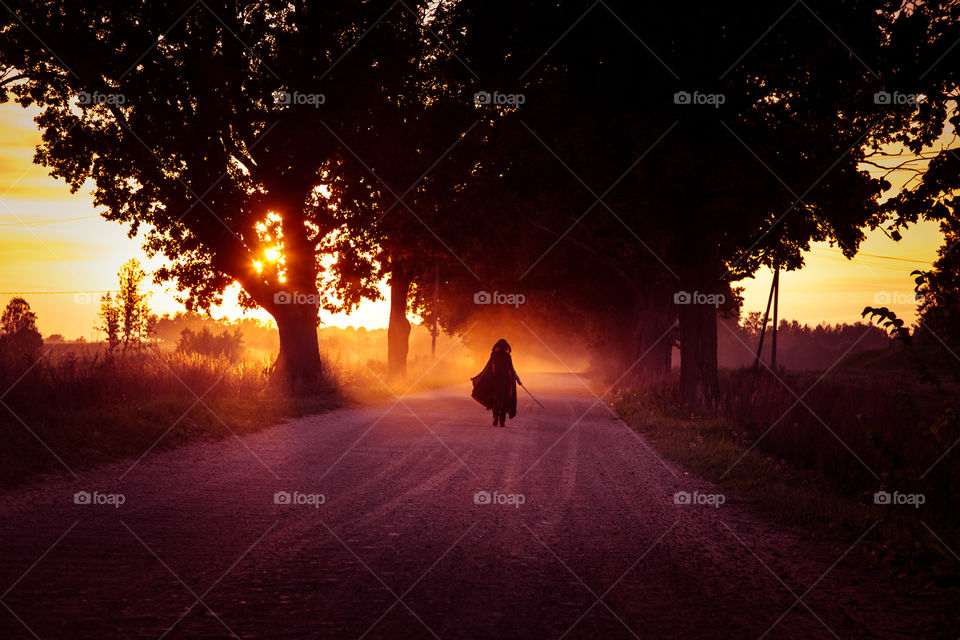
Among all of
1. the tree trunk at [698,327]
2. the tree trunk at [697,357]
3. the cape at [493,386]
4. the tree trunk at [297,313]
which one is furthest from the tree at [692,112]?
the tree trunk at [297,313]

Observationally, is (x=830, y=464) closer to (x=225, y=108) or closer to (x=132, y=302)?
(x=225, y=108)

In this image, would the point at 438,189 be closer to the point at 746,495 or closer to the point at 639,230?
the point at 639,230

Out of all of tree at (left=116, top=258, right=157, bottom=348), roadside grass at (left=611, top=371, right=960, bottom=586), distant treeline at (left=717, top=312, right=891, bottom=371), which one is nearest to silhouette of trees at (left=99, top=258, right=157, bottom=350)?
tree at (left=116, top=258, right=157, bottom=348)

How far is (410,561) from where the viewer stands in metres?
5.14

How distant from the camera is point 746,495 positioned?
28.0ft

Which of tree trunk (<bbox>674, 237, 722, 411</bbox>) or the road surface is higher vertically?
tree trunk (<bbox>674, 237, 722, 411</bbox>)

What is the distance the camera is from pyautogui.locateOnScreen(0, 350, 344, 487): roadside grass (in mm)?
8922

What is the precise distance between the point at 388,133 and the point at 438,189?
2.14 m

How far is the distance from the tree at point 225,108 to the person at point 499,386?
21.3 ft

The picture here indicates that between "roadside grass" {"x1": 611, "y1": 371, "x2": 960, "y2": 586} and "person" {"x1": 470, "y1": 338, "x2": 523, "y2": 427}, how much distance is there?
3380 mm

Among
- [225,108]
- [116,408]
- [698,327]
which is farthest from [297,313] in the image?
[698,327]

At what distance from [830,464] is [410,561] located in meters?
9.15

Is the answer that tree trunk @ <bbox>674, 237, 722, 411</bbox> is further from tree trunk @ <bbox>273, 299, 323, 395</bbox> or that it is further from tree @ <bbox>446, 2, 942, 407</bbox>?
tree trunk @ <bbox>273, 299, 323, 395</bbox>

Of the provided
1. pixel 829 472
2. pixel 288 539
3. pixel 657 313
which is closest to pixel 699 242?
pixel 829 472
